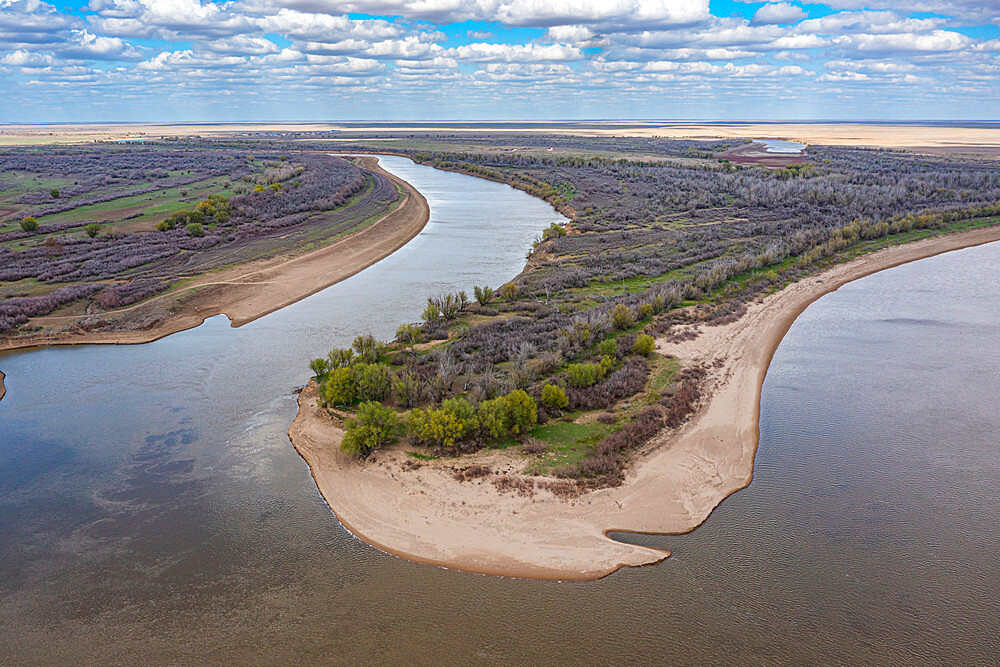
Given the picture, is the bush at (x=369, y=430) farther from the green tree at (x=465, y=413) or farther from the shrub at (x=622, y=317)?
the shrub at (x=622, y=317)

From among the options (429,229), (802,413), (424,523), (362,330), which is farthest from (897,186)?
(424,523)

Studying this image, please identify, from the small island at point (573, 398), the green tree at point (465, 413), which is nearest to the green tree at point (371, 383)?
the small island at point (573, 398)

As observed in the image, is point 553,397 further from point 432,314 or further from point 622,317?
point 432,314

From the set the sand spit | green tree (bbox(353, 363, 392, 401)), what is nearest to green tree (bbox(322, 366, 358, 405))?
green tree (bbox(353, 363, 392, 401))

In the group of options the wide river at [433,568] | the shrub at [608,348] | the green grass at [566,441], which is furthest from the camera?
the shrub at [608,348]

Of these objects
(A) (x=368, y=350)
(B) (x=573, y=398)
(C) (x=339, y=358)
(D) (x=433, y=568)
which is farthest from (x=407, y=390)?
(D) (x=433, y=568)

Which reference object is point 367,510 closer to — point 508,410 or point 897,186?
point 508,410
